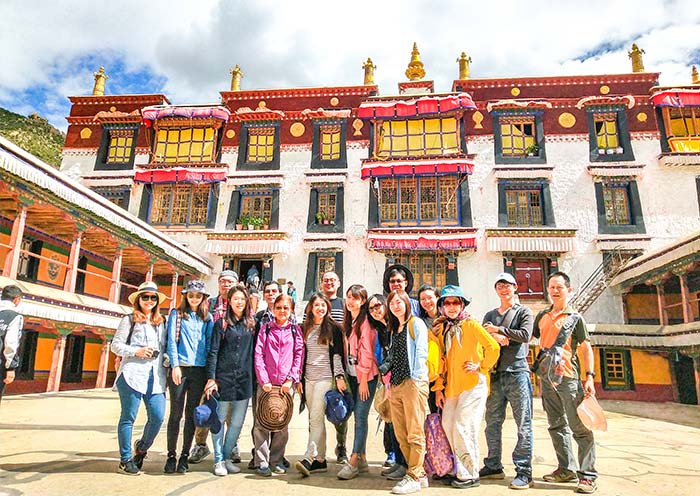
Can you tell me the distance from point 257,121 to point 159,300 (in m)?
17.5

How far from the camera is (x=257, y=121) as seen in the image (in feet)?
69.4

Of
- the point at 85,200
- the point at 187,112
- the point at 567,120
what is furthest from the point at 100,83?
the point at 567,120

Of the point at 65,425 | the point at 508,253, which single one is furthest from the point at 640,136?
the point at 65,425

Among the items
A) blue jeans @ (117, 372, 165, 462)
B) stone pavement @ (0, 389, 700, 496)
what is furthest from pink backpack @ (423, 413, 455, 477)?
blue jeans @ (117, 372, 165, 462)

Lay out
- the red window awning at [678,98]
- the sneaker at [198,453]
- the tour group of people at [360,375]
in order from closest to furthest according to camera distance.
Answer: the tour group of people at [360,375]
the sneaker at [198,453]
the red window awning at [678,98]

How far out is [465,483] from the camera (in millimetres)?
4168

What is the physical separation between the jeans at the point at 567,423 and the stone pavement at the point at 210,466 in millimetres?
277

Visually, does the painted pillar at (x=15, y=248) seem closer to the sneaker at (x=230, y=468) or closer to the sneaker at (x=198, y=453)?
the sneaker at (x=198, y=453)

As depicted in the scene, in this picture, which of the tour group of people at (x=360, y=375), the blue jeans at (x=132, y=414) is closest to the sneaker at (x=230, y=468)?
the tour group of people at (x=360, y=375)

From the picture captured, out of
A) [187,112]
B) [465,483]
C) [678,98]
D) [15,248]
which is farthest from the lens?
[187,112]

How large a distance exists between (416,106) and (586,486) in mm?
17481

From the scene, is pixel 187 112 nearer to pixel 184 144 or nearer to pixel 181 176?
pixel 184 144

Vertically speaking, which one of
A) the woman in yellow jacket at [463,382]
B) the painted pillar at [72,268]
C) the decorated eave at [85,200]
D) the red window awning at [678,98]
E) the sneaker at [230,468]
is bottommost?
the sneaker at [230,468]

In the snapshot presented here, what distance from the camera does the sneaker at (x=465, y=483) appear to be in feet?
13.7
